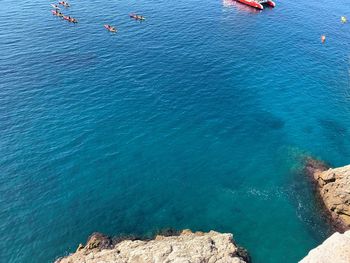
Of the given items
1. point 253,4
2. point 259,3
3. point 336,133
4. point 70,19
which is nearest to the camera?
point 336,133

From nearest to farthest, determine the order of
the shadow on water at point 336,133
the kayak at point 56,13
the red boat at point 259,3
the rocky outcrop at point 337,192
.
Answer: the rocky outcrop at point 337,192 → the shadow on water at point 336,133 → the kayak at point 56,13 → the red boat at point 259,3

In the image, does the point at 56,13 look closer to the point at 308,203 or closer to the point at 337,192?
the point at 308,203

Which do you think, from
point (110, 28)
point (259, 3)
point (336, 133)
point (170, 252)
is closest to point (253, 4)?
point (259, 3)

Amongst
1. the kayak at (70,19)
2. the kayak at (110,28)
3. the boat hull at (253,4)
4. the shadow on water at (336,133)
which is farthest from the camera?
the boat hull at (253,4)

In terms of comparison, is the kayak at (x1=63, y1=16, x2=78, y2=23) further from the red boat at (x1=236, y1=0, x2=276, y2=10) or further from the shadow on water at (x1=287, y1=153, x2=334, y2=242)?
the shadow on water at (x1=287, y1=153, x2=334, y2=242)

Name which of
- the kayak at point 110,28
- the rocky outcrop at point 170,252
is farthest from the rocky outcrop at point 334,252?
the kayak at point 110,28

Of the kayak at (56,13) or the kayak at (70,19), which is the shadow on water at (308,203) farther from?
the kayak at (56,13)
